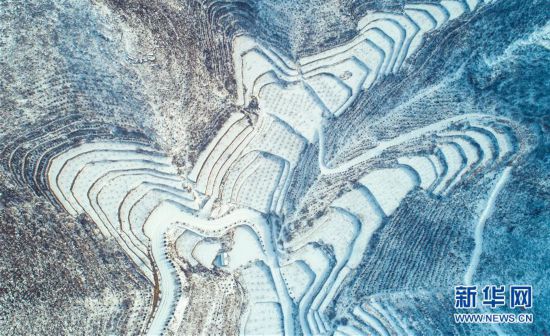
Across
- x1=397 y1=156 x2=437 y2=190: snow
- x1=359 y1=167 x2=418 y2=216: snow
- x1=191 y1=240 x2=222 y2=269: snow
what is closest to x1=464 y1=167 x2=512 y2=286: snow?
x1=397 y1=156 x2=437 y2=190: snow

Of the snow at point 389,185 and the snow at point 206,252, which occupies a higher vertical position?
the snow at point 389,185

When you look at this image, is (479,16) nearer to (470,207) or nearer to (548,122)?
(548,122)

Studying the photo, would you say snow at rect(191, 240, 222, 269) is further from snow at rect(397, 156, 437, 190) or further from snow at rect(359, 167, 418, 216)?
snow at rect(397, 156, 437, 190)

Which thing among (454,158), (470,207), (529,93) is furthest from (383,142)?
(529,93)

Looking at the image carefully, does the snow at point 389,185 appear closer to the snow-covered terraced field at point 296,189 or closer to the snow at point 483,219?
the snow-covered terraced field at point 296,189

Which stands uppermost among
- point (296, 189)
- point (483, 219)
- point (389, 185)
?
point (389, 185)

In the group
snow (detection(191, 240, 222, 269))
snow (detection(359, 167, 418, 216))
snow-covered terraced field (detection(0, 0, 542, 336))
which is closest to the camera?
snow-covered terraced field (detection(0, 0, 542, 336))

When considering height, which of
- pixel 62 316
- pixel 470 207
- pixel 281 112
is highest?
pixel 281 112

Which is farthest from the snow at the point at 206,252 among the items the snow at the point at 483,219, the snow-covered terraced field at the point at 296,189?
the snow at the point at 483,219

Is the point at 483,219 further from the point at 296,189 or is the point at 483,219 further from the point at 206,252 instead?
the point at 206,252

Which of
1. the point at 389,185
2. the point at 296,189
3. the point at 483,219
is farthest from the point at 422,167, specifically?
the point at 296,189

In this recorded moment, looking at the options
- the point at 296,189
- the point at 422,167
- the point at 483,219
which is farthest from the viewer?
the point at 422,167
